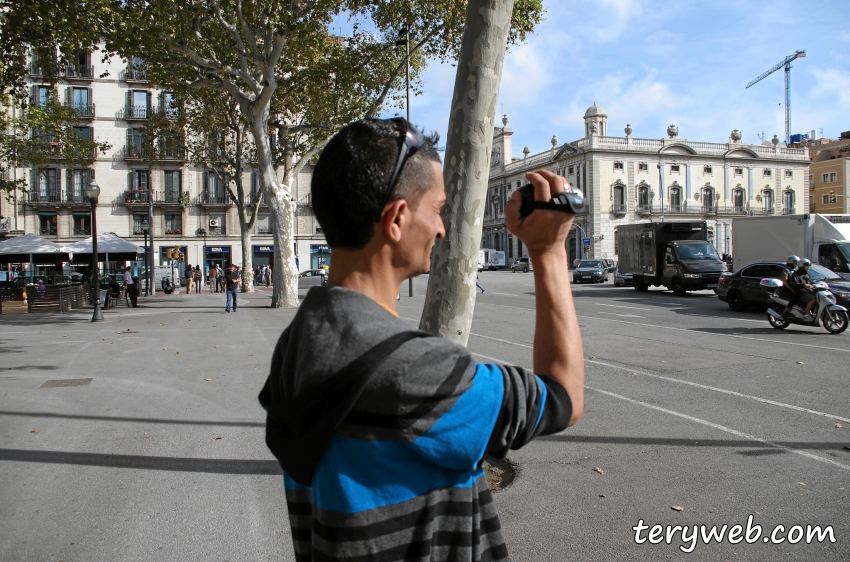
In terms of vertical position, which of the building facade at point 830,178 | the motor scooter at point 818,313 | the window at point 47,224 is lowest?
the motor scooter at point 818,313

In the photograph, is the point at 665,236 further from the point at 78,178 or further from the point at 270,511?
the point at 78,178

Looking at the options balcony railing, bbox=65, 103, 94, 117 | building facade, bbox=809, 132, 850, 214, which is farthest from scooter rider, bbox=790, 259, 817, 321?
building facade, bbox=809, 132, 850, 214

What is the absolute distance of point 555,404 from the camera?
4.10 ft

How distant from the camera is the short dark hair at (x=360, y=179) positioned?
126cm

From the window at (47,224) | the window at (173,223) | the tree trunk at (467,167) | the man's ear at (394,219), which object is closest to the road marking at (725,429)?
the tree trunk at (467,167)

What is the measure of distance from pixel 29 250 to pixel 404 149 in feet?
87.2

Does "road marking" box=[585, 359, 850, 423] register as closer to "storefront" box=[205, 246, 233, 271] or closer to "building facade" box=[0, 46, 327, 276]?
"building facade" box=[0, 46, 327, 276]

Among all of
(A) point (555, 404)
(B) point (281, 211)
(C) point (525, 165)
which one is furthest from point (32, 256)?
(C) point (525, 165)

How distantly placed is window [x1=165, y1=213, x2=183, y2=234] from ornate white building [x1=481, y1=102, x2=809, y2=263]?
34.0m

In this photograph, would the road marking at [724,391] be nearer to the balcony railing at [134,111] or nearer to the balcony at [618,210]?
the balcony railing at [134,111]

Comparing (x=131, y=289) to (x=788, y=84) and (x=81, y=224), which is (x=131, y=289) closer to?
(x=81, y=224)

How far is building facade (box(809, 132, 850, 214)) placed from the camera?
84438 millimetres

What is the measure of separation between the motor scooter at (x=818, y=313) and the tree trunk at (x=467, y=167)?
→ 11947mm

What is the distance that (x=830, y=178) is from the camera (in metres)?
87.1
